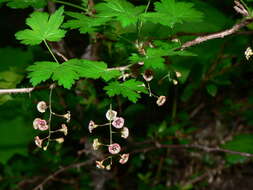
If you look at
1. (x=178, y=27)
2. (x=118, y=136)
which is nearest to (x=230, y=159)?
(x=118, y=136)

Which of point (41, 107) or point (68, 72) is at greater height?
point (68, 72)

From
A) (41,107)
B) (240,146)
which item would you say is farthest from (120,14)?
(240,146)

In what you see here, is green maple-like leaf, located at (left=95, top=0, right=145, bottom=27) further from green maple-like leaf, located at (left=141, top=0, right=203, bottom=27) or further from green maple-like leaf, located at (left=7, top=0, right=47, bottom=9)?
green maple-like leaf, located at (left=7, top=0, right=47, bottom=9)

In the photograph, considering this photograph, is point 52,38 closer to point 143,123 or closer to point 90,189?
point 90,189

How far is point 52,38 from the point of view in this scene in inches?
49.2

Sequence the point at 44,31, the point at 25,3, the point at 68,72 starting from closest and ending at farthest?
the point at 68,72 → the point at 44,31 → the point at 25,3

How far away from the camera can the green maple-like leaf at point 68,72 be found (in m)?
1.10

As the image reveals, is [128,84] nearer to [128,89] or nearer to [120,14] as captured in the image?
[128,89]

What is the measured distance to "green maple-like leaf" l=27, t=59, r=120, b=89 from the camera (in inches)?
43.1

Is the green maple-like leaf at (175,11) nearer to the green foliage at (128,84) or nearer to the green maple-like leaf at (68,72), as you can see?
the green foliage at (128,84)

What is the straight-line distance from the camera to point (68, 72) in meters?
1.11

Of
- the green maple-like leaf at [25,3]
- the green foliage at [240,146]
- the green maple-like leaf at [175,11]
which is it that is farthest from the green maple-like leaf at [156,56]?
the green foliage at [240,146]

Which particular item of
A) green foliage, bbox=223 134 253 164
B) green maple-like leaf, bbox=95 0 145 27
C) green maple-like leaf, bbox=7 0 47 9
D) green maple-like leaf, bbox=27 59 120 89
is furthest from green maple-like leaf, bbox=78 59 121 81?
green foliage, bbox=223 134 253 164

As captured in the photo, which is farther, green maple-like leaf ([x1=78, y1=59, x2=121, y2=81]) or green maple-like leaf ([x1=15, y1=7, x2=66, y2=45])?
green maple-like leaf ([x1=15, y1=7, x2=66, y2=45])
